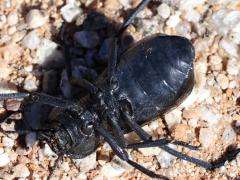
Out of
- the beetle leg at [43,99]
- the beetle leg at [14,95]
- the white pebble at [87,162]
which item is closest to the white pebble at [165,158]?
the white pebble at [87,162]

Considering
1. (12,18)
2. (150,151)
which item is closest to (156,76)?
(150,151)

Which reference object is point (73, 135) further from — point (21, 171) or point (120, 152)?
point (21, 171)

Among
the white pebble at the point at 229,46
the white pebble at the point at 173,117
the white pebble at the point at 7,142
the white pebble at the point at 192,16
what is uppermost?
the white pebble at the point at 192,16

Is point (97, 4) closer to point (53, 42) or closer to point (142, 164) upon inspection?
point (53, 42)

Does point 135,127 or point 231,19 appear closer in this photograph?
point 135,127

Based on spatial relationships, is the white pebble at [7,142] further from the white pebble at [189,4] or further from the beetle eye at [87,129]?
the white pebble at [189,4]
